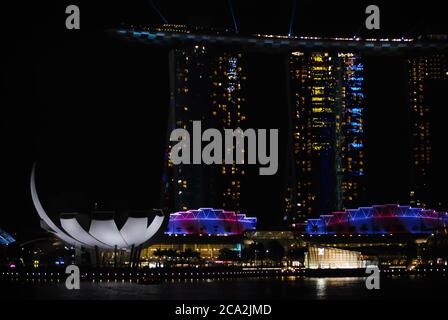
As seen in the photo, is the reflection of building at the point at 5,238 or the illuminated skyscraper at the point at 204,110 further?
the illuminated skyscraper at the point at 204,110

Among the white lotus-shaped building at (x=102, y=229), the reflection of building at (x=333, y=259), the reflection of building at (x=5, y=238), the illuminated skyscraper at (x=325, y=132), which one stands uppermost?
the illuminated skyscraper at (x=325, y=132)

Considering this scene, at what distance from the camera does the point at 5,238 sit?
9506cm

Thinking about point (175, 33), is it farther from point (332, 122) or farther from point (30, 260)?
point (332, 122)

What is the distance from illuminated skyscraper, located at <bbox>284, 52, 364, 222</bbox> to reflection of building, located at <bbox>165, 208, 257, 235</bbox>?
2174cm

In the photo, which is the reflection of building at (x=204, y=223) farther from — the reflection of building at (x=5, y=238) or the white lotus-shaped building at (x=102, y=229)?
the white lotus-shaped building at (x=102, y=229)

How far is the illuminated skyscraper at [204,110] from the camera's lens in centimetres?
12706

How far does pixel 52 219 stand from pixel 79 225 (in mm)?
2602

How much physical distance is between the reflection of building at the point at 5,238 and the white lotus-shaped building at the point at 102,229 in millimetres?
29408

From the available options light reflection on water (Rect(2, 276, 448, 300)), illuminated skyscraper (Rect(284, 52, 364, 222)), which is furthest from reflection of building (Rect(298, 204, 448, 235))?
light reflection on water (Rect(2, 276, 448, 300))

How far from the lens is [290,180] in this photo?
462 feet

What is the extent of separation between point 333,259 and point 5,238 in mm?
38729

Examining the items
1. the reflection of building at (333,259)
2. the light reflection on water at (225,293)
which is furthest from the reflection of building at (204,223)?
→ the light reflection on water at (225,293)
